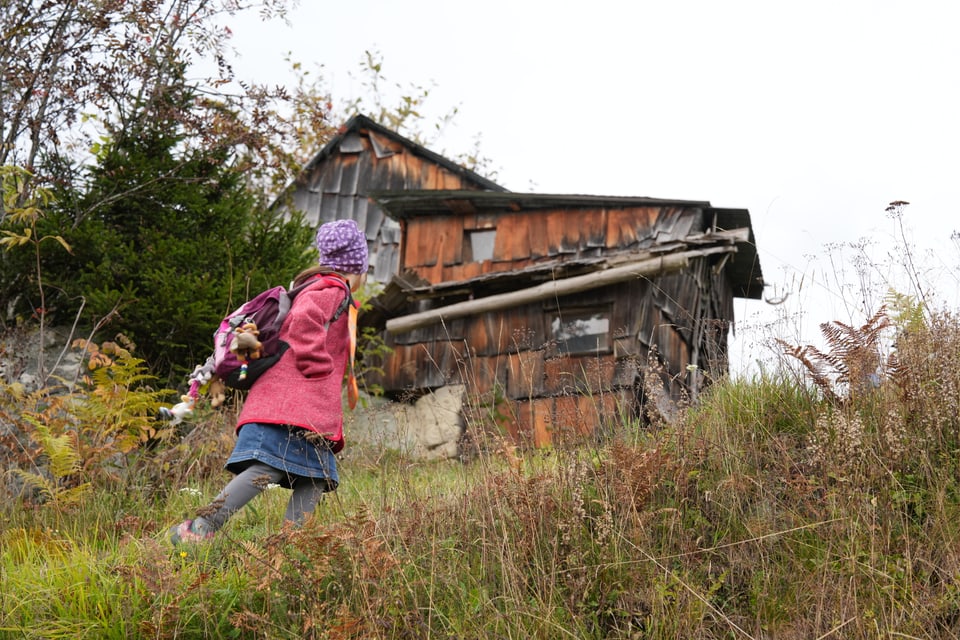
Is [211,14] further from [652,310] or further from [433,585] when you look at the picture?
[433,585]

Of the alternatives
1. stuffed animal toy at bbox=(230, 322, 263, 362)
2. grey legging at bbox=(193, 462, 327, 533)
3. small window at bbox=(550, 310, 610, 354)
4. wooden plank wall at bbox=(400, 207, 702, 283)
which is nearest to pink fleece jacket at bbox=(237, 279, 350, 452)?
stuffed animal toy at bbox=(230, 322, 263, 362)

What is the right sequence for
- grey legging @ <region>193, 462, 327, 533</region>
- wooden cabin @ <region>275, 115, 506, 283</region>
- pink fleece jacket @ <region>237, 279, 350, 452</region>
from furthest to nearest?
wooden cabin @ <region>275, 115, 506, 283</region> < pink fleece jacket @ <region>237, 279, 350, 452</region> < grey legging @ <region>193, 462, 327, 533</region>

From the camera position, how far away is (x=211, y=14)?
37.3 ft

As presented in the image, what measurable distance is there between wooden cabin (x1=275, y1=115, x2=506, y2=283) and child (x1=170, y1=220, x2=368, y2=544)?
47.6 ft

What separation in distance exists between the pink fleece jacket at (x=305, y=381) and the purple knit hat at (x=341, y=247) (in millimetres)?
346

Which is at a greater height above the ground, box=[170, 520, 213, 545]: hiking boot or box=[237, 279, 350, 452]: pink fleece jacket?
box=[237, 279, 350, 452]: pink fleece jacket

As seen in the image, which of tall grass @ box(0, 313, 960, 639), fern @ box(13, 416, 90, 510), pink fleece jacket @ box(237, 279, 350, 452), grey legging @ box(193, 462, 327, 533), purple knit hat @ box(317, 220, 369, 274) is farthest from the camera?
fern @ box(13, 416, 90, 510)

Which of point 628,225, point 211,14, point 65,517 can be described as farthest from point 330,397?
point 628,225

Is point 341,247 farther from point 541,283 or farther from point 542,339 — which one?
point 541,283

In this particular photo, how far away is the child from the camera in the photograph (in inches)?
179

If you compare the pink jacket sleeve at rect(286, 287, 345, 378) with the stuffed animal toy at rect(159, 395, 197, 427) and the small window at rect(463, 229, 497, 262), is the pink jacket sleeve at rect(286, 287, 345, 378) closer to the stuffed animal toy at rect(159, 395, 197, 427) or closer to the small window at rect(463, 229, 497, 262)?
the stuffed animal toy at rect(159, 395, 197, 427)

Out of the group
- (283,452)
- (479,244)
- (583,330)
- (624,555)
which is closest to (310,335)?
(283,452)

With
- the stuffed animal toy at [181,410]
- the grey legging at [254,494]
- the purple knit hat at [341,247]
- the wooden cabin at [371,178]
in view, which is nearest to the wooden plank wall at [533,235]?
the wooden cabin at [371,178]

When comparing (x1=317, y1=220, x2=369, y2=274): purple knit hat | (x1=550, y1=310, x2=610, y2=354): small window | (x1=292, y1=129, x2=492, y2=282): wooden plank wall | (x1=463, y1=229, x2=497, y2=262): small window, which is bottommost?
(x1=317, y1=220, x2=369, y2=274): purple knit hat
